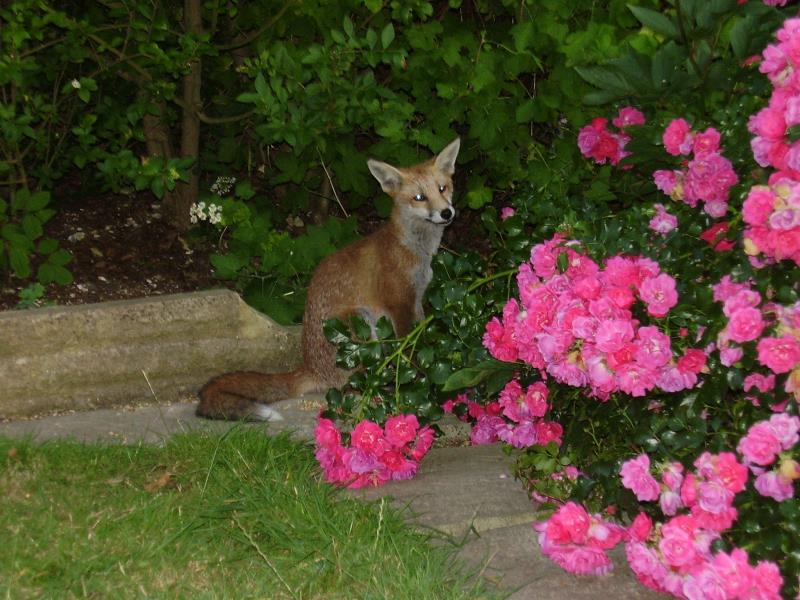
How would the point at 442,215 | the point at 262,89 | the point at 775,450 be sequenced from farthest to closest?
the point at 442,215 → the point at 262,89 → the point at 775,450

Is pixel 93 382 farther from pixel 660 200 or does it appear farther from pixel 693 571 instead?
pixel 693 571

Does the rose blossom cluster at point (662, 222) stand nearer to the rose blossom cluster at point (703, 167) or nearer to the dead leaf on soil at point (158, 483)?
the rose blossom cluster at point (703, 167)

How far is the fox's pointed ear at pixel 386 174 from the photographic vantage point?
6137 millimetres

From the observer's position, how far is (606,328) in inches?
134

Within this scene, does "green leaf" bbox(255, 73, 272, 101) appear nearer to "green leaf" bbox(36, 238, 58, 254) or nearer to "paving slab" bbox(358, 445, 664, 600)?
"green leaf" bbox(36, 238, 58, 254)

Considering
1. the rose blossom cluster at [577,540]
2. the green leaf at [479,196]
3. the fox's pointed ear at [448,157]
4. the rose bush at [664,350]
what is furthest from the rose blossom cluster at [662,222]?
the green leaf at [479,196]

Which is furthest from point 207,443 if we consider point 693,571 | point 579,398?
point 693,571

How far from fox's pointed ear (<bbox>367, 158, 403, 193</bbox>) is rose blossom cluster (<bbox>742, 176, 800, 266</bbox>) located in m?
3.19

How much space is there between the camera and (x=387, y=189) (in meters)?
6.22

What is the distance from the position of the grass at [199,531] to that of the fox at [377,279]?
0.91 metres

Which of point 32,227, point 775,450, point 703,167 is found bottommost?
point 32,227

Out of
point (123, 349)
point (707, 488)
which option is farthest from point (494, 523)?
point (123, 349)

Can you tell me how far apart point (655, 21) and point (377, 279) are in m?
2.46

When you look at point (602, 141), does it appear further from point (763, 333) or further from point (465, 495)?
point (763, 333)
